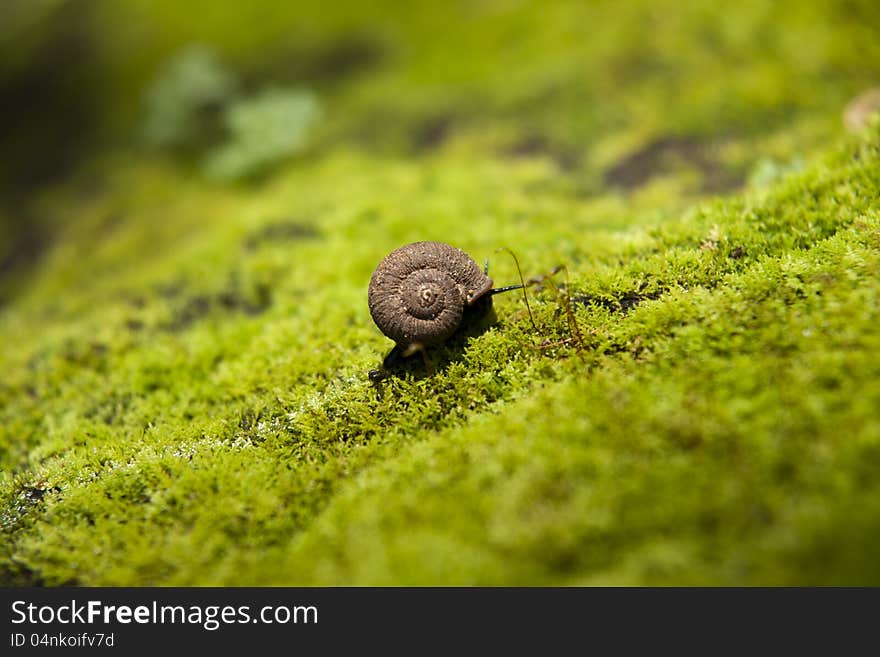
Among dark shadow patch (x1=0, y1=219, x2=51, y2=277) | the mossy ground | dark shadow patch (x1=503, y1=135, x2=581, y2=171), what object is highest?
dark shadow patch (x1=0, y1=219, x2=51, y2=277)

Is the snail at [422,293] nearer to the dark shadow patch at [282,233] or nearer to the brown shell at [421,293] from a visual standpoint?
the brown shell at [421,293]

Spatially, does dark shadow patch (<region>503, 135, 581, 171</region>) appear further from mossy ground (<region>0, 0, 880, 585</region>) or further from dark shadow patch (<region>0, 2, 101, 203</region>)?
dark shadow patch (<region>0, 2, 101, 203</region>)

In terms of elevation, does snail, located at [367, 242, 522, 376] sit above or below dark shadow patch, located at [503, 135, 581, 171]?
below

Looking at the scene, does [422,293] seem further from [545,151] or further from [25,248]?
[25,248]

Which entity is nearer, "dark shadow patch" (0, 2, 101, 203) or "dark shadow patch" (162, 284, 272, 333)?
"dark shadow patch" (162, 284, 272, 333)

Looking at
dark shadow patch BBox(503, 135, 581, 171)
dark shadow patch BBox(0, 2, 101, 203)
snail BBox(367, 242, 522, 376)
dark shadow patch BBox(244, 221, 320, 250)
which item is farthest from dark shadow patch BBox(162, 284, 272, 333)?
dark shadow patch BBox(0, 2, 101, 203)

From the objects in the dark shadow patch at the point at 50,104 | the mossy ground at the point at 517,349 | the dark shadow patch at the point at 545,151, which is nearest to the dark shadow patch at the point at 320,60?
the mossy ground at the point at 517,349

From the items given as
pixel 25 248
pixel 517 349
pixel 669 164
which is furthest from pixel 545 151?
pixel 25 248

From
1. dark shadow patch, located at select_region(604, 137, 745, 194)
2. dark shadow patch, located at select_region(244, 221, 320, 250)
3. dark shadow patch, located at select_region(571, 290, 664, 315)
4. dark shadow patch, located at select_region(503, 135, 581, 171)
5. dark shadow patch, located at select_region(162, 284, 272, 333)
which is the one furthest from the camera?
dark shadow patch, located at select_region(503, 135, 581, 171)
